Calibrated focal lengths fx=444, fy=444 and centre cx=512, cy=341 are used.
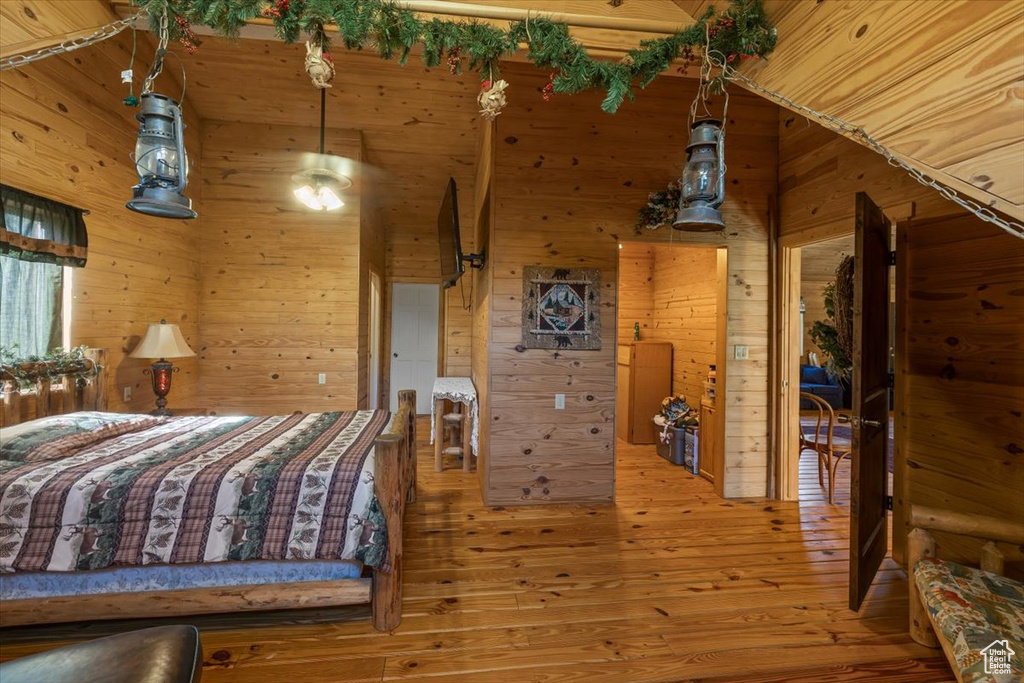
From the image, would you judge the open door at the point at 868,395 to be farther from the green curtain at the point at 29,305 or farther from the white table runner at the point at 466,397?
the green curtain at the point at 29,305

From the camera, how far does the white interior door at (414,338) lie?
6590 millimetres

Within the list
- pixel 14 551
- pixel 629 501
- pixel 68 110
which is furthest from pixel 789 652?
pixel 68 110

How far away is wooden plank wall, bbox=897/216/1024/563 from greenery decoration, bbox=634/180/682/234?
129 centimetres

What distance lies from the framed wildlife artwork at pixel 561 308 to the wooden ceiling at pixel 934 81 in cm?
205

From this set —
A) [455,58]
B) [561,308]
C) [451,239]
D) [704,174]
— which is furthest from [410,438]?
[704,174]

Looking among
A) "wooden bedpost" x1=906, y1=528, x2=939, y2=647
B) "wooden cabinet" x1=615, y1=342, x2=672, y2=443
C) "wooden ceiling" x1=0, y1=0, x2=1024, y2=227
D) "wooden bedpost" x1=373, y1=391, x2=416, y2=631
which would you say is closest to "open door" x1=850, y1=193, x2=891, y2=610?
"wooden bedpost" x1=906, y1=528, x2=939, y2=647

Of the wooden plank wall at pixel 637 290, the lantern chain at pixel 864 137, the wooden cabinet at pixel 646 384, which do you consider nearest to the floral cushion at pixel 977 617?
the lantern chain at pixel 864 137

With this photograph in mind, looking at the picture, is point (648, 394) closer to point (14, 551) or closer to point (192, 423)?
point (192, 423)

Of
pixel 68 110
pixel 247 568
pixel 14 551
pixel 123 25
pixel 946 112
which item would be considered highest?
pixel 68 110

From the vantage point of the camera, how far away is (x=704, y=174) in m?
1.52

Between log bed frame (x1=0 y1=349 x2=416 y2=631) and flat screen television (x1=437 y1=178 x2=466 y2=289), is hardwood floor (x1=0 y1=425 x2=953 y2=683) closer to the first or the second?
log bed frame (x1=0 y1=349 x2=416 y2=631)

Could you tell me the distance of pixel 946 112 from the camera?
0.93 metres

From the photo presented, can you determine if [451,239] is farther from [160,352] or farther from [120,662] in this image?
[120,662]

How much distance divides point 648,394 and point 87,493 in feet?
15.2
